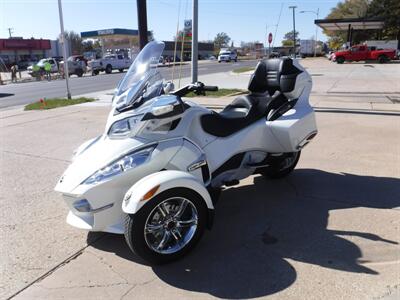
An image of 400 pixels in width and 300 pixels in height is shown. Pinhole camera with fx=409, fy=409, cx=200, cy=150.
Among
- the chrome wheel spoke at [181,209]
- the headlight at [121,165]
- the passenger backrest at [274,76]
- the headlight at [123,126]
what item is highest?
the passenger backrest at [274,76]

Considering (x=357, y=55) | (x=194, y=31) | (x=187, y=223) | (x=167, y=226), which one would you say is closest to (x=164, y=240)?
(x=167, y=226)

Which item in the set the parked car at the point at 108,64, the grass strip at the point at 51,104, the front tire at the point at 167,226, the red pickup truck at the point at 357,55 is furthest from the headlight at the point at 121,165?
the red pickup truck at the point at 357,55

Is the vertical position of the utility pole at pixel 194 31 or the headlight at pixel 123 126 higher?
the utility pole at pixel 194 31

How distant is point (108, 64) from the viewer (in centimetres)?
4169

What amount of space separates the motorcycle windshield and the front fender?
0.81m

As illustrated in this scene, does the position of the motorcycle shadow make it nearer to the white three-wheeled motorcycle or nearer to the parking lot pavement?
the parking lot pavement

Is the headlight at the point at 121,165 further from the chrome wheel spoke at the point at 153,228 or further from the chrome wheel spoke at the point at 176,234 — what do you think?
the chrome wheel spoke at the point at 176,234

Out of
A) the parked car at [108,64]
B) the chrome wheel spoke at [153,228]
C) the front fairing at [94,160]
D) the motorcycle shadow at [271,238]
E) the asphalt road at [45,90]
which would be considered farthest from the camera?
the parked car at [108,64]

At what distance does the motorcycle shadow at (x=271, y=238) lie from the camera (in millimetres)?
3227

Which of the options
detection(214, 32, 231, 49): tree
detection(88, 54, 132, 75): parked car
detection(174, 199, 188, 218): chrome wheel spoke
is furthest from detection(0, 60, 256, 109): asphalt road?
detection(214, 32, 231, 49): tree

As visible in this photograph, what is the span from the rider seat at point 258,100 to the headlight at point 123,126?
79cm

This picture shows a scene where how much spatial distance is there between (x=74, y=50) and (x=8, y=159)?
103826 mm

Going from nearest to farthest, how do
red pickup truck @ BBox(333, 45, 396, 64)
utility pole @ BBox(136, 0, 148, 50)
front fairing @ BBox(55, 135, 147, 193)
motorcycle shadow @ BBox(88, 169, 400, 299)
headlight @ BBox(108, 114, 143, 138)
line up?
motorcycle shadow @ BBox(88, 169, 400, 299)
front fairing @ BBox(55, 135, 147, 193)
headlight @ BBox(108, 114, 143, 138)
utility pole @ BBox(136, 0, 148, 50)
red pickup truck @ BBox(333, 45, 396, 64)

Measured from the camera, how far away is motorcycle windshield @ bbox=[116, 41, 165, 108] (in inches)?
148
